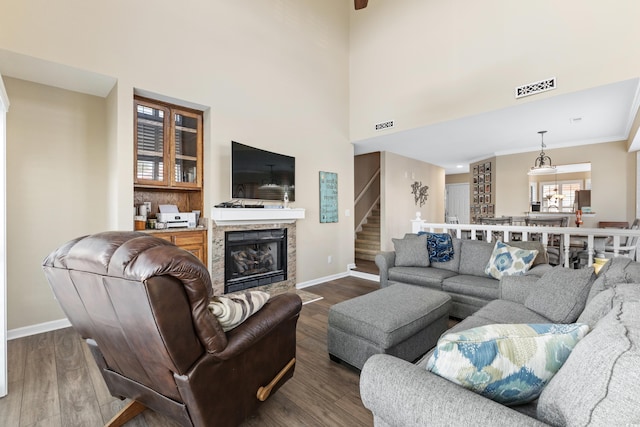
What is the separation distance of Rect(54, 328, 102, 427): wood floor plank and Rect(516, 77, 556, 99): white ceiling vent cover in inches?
201

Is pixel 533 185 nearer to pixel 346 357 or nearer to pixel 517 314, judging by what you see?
pixel 517 314

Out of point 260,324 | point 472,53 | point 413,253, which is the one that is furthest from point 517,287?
point 472,53

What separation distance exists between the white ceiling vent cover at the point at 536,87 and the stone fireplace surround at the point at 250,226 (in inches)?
129

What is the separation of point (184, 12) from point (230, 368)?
3.99m

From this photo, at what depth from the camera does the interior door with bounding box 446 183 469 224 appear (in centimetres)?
1040

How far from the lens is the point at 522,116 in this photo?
4.23 metres

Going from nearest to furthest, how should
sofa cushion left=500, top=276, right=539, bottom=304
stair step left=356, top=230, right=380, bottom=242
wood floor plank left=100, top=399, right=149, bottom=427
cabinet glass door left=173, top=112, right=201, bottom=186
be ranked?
wood floor plank left=100, top=399, right=149, bottom=427, sofa cushion left=500, top=276, right=539, bottom=304, cabinet glass door left=173, top=112, right=201, bottom=186, stair step left=356, top=230, right=380, bottom=242

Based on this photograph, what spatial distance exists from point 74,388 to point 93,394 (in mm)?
192

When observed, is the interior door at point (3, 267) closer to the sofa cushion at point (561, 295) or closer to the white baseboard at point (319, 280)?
the white baseboard at point (319, 280)

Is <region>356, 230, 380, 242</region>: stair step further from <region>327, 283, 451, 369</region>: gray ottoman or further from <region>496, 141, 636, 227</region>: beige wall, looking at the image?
<region>327, 283, 451, 369</region>: gray ottoman

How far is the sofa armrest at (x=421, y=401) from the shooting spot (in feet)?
2.56

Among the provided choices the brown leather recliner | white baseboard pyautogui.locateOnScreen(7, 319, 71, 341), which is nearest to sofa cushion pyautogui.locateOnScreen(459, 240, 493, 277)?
the brown leather recliner

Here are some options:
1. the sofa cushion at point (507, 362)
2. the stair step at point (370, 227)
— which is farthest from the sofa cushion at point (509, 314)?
the stair step at point (370, 227)

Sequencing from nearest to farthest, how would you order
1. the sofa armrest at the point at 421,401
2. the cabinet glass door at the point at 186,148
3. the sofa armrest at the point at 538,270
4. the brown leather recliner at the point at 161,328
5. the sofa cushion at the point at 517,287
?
the sofa armrest at the point at 421,401, the brown leather recliner at the point at 161,328, the sofa cushion at the point at 517,287, the sofa armrest at the point at 538,270, the cabinet glass door at the point at 186,148
